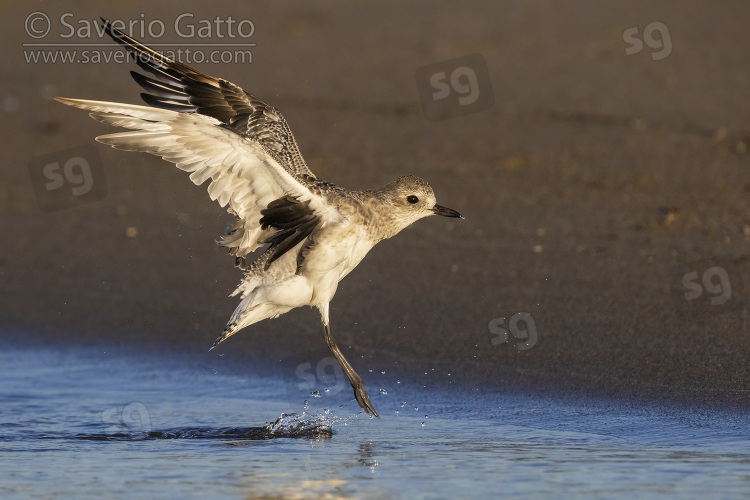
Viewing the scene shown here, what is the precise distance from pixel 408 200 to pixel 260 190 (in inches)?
40.9

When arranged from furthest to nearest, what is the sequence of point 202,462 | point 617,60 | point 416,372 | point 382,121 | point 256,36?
point 256,36 < point 617,60 < point 382,121 < point 416,372 < point 202,462

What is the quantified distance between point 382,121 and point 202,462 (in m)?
8.08

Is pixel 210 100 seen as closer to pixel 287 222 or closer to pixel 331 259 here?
pixel 287 222

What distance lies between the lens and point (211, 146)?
713cm

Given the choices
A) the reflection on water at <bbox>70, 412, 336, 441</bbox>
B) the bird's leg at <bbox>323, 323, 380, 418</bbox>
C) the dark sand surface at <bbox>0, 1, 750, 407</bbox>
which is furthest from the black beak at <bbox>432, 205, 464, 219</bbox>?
the reflection on water at <bbox>70, 412, 336, 441</bbox>

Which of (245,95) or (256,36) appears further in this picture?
(256,36)

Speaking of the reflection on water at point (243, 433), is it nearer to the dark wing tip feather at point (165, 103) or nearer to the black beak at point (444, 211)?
the black beak at point (444, 211)

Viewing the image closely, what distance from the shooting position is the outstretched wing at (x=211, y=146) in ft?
23.2

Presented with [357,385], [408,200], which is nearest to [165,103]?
[408,200]

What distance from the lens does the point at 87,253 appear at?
10734mm

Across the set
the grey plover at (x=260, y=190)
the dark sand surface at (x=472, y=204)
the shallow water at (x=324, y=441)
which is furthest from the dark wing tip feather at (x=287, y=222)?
the dark sand surface at (x=472, y=204)

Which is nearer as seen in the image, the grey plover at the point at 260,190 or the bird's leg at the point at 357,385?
the grey plover at the point at 260,190

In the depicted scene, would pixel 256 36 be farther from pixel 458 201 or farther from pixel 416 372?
pixel 416 372

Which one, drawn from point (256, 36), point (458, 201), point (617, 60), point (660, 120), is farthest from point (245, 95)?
point (256, 36)
